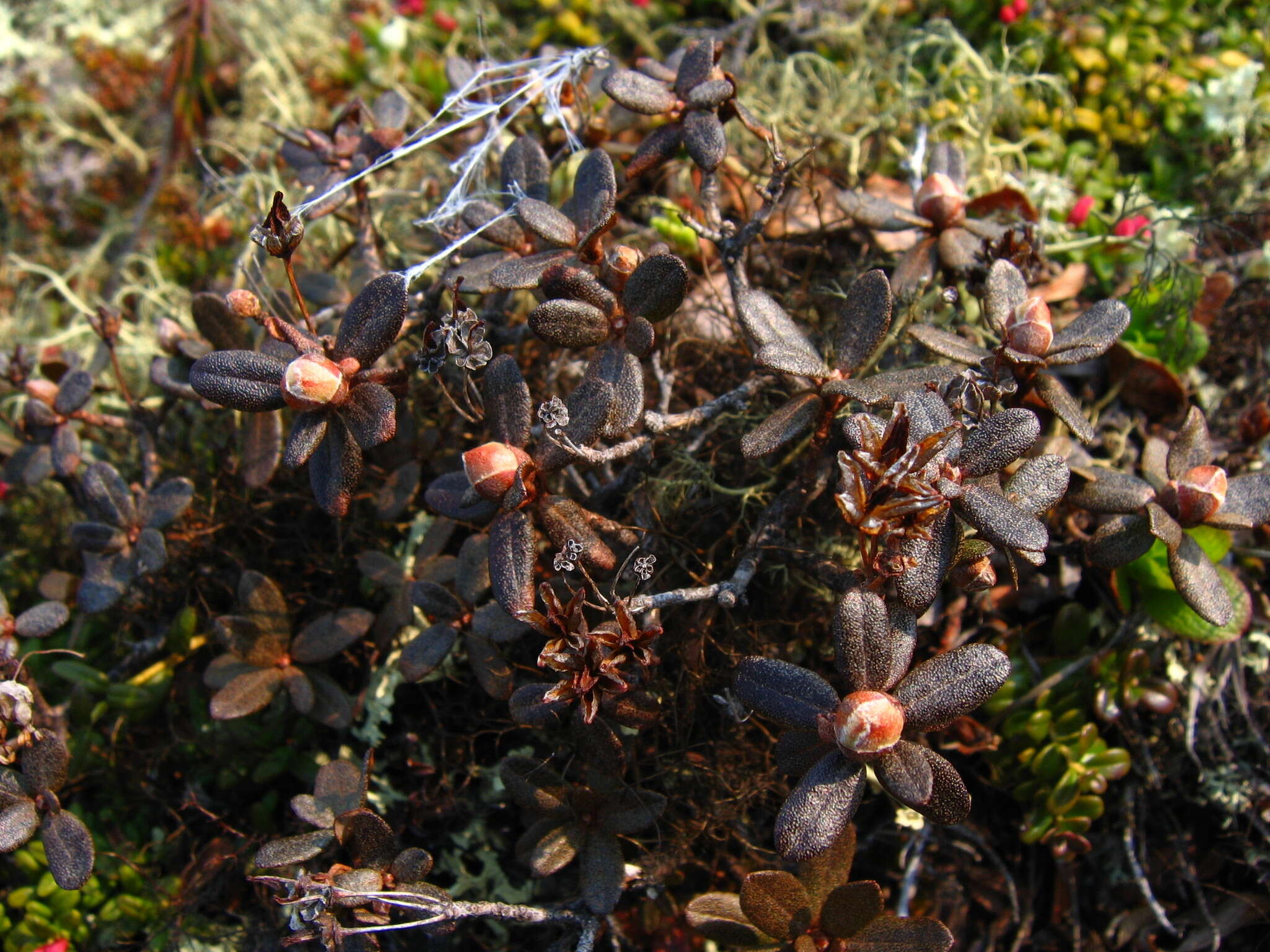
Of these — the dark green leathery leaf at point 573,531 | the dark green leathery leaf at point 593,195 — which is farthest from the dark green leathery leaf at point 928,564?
the dark green leathery leaf at point 593,195

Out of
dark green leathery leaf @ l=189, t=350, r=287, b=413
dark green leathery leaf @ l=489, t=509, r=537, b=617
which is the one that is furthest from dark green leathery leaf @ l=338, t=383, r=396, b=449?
dark green leathery leaf @ l=489, t=509, r=537, b=617

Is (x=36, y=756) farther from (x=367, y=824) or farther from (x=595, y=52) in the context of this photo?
(x=595, y=52)

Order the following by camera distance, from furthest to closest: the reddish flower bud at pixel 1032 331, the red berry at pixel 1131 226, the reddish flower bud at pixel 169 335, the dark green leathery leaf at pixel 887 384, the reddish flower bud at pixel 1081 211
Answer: the reddish flower bud at pixel 1081 211, the red berry at pixel 1131 226, the reddish flower bud at pixel 169 335, the reddish flower bud at pixel 1032 331, the dark green leathery leaf at pixel 887 384

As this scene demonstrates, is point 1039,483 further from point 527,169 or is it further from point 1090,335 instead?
point 527,169

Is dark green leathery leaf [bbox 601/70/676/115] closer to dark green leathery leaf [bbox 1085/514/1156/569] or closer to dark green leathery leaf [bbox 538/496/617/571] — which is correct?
dark green leathery leaf [bbox 538/496/617/571]

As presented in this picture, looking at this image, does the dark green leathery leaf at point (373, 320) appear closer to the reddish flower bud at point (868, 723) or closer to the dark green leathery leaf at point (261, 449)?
the dark green leathery leaf at point (261, 449)

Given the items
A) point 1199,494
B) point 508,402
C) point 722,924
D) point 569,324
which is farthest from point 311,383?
point 1199,494

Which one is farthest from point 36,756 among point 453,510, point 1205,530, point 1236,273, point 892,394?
point 1236,273
